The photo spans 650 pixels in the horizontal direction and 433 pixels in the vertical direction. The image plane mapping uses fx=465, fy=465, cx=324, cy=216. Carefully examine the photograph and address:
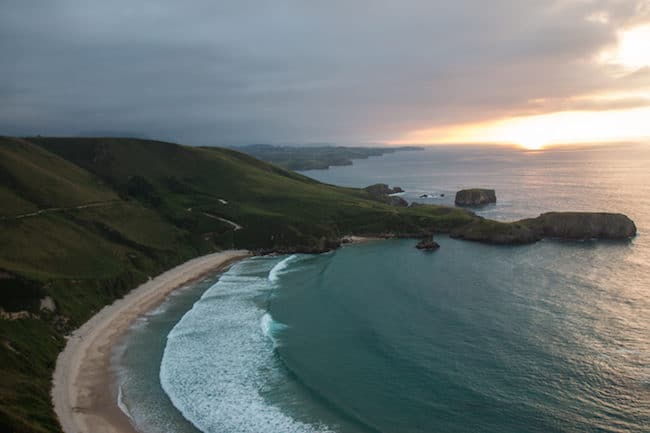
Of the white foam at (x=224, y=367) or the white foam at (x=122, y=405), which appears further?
the white foam at (x=122, y=405)

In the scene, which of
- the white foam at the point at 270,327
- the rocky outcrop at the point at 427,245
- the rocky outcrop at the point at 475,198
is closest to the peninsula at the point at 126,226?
the rocky outcrop at the point at 427,245

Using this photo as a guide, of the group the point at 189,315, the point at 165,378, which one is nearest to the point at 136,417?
the point at 165,378

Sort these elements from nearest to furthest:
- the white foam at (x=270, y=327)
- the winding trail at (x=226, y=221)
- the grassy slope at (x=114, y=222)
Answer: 1. the grassy slope at (x=114, y=222)
2. the white foam at (x=270, y=327)
3. the winding trail at (x=226, y=221)

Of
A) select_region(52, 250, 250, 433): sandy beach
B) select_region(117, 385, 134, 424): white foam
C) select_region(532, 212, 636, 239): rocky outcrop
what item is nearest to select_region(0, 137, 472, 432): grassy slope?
select_region(52, 250, 250, 433): sandy beach

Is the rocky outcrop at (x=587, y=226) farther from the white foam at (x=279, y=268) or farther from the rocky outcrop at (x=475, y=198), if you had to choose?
the white foam at (x=279, y=268)

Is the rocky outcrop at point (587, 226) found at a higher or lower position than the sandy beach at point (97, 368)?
higher

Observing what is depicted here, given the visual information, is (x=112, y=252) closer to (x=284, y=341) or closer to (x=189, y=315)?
(x=189, y=315)

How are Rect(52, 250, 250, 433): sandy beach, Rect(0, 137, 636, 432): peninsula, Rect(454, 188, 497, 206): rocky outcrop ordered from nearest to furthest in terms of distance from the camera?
Rect(52, 250, 250, 433): sandy beach → Rect(0, 137, 636, 432): peninsula → Rect(454, 188, 497, 206): rocky outcrop

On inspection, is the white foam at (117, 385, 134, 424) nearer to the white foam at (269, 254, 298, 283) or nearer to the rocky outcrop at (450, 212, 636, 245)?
the white foam at (269, 254, 298, 283)
